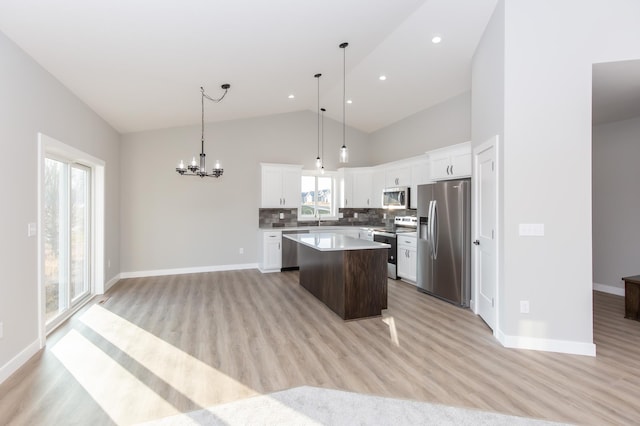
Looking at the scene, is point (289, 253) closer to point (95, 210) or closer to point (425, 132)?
point (95, 210)

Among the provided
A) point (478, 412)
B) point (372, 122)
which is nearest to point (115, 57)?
point (478, 412)

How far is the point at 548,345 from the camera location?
308 centimetres

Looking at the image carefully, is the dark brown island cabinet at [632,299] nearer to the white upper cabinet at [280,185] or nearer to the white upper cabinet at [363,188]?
the white upper cabinet at [363,188]

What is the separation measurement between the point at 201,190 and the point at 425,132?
4.76m

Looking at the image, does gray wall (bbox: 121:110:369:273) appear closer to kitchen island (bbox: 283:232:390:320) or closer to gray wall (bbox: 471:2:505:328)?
kitchen island (bbox: 283:232:390:320)

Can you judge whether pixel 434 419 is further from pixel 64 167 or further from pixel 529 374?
pixel 64 167

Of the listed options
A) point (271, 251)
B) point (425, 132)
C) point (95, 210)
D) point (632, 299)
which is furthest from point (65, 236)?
point (632, 299)

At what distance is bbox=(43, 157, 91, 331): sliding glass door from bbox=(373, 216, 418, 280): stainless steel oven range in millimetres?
4973

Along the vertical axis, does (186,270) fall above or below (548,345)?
above

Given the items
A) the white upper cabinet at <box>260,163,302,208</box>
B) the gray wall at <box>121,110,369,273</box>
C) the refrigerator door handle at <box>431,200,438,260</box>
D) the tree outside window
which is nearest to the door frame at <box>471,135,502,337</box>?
the refrigerator door handle at <box>431,200,438,260</box>

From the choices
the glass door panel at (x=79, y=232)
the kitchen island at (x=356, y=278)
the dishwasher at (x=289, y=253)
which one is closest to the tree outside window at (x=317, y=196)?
the dishwasher at (x=289, y=253)

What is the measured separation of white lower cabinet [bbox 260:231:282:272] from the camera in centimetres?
661

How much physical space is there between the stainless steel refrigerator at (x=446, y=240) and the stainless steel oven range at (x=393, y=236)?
838 millimetres

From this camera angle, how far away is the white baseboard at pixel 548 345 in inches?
118
